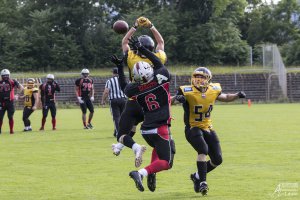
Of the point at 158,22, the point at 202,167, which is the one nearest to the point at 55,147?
the point at 202,167

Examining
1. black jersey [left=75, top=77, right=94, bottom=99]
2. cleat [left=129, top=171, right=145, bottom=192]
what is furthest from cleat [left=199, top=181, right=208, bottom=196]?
black jersey [left=75, top=77, right=94, bottom=99]

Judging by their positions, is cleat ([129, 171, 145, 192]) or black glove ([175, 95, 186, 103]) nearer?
cleat ([129, 171, 145, 192])

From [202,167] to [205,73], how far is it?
1.22m

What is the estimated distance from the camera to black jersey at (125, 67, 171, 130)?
8.40m

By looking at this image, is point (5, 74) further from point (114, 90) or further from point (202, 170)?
point (202, 170)

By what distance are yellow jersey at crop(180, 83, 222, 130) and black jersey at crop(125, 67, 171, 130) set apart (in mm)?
452

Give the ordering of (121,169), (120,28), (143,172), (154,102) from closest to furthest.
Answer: (143,172) → (154,102) → (120,28) → (121,169)

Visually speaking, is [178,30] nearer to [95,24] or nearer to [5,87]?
[95,24]

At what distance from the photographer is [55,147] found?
49.7 ft

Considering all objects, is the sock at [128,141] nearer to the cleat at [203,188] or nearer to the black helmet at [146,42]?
the cleat at [203,188]

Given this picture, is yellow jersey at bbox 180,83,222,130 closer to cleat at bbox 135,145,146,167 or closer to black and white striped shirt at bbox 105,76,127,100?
cleat at bbox 135,145,146,167

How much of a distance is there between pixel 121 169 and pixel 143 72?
3065 millimetres

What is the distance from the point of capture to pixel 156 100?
8.43 meters

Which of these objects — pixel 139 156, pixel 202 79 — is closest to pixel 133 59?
pixel 202 79
